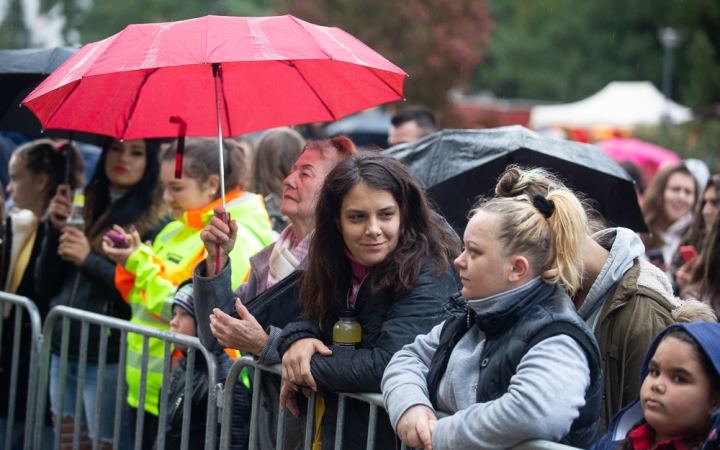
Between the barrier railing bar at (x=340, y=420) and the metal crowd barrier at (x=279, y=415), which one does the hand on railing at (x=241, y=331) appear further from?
the barrier railing bar at (x=340, y=420)

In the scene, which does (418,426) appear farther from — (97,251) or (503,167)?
(97,251)

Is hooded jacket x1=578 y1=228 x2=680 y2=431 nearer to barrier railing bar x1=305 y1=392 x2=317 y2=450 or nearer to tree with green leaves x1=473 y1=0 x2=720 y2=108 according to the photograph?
barrier railing bar x1=305 y1=392 x2=317 y2=450

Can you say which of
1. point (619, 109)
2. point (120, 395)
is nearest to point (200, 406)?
point (120, 395)

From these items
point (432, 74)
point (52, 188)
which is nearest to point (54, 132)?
point (52, 188)

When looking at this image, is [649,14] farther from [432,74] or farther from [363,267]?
[363,267]

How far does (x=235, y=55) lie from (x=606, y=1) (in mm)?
47555

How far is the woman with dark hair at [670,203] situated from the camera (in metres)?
6.52

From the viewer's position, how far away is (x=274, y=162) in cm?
574

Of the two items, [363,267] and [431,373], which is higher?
[363,267]

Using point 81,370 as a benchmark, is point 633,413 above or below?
above

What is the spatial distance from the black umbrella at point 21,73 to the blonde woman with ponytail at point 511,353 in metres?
3.15

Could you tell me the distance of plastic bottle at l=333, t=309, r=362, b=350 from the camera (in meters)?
3.02

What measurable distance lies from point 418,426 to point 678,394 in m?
0.76

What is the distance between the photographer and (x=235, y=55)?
306 cm
